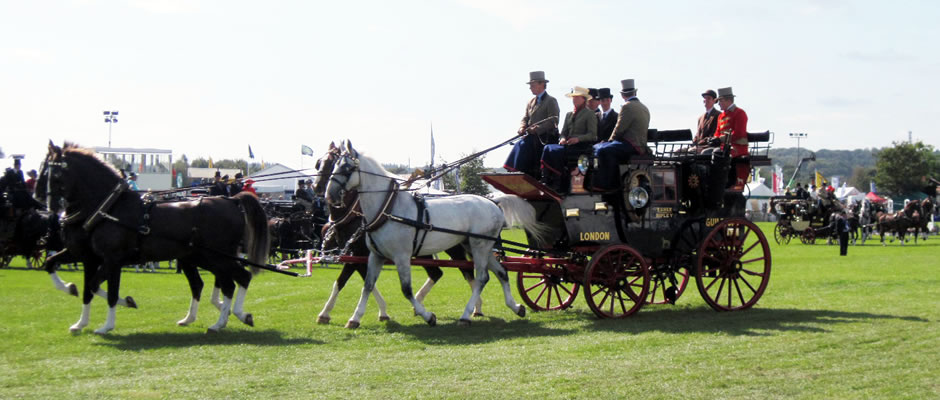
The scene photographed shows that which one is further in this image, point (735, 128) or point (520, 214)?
point (735, 128)

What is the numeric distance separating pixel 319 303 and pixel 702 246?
19.1ft

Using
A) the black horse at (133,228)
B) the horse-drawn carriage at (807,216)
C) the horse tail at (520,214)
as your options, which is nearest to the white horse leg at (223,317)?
the black horse at (133,228)

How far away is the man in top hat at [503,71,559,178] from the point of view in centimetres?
1321

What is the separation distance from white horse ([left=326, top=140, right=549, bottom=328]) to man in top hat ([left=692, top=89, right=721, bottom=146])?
131 inches

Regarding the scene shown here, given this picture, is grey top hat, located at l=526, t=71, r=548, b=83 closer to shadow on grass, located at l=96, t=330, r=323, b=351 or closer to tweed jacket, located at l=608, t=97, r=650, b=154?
tweed jacket, located at l=608, t=97, r=650, b=154

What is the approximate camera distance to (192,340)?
1047cm

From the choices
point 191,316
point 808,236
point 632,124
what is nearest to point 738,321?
point 632,124

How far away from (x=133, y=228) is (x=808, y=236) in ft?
112

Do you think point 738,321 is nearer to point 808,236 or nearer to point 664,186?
point 664,186

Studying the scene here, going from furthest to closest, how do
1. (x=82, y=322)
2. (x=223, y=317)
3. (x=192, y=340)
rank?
1. (x=223, y=317)
2. (x=82, y=322)
3. (x=192, y=340)

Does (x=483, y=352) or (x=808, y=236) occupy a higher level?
(x=808, y=236)

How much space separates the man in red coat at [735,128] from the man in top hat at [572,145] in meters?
2.05

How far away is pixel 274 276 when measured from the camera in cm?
2061

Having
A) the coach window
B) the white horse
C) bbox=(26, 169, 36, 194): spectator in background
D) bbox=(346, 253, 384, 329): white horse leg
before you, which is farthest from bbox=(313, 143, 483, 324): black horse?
bbox=(26, 169, 36, 194): spectator in background
